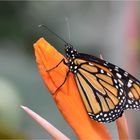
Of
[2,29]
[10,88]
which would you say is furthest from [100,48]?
[10,88]

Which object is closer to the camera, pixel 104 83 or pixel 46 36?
pixel 104 83

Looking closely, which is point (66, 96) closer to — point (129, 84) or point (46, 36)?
point (129, 84)

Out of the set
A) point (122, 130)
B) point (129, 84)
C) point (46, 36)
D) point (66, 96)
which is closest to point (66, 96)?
point (66, 96)

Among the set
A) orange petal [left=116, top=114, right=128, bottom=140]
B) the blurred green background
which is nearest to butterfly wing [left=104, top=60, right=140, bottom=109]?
orange petal [left=116, top=114, right=128, bottom=140]

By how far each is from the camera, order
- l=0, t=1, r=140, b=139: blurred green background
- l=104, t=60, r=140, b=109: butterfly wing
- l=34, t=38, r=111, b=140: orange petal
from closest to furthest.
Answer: l=34, t=38, r=111, b=140: orange petal → l=104, t=60, r=140, b=109: butterfly wing → l=0, t=1, r=140, b=139: blurred green background

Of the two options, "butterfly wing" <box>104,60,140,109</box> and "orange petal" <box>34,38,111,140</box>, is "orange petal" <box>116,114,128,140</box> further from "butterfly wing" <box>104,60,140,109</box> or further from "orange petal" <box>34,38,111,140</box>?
Result: "butterfly wing" <box>104,60,140,109</box>

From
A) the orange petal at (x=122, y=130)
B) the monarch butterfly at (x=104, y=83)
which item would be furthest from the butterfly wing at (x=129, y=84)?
the orange petal at (x=122, y=130)
